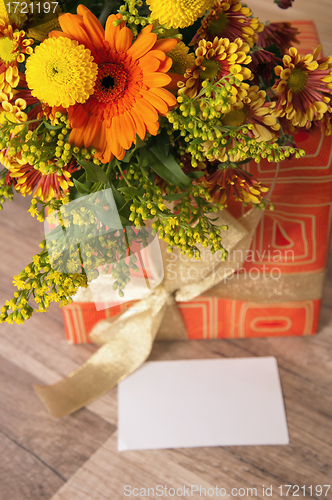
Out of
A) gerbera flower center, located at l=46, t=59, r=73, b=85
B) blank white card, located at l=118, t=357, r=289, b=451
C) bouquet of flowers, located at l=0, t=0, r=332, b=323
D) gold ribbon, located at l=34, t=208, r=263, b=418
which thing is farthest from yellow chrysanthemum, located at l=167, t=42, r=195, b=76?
blank white card, located at l=118, t=357, r=289, b=451

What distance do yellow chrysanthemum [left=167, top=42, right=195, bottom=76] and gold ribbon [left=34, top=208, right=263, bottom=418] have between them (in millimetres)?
345

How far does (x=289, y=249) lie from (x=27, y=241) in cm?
59

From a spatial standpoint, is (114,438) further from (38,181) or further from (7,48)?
(7,48)

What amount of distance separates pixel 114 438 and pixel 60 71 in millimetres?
584

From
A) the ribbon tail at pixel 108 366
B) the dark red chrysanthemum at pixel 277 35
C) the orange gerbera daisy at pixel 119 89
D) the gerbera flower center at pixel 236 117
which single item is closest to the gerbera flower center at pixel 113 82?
the orange gerbera daisy at pixel 119 89

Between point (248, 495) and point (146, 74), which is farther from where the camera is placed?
point (248, 495)

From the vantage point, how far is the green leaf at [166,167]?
445mm

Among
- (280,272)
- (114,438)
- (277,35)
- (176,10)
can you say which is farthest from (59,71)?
(114,438)

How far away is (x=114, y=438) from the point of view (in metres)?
0.71

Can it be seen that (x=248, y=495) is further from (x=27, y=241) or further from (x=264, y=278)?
(x=27, y=241)

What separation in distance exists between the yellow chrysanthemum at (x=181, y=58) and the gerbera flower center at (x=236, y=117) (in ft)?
0.20

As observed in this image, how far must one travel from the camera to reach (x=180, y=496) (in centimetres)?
65

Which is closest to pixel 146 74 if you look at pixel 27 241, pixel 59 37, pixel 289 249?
pixel 59 37

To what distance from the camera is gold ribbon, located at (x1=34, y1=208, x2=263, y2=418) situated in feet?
2.29
